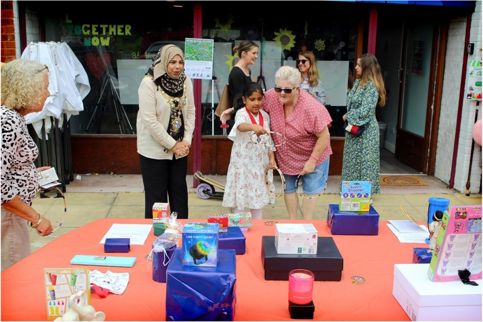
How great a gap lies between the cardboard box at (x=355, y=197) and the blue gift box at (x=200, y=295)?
1304 millimetres

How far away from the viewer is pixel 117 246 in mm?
2885

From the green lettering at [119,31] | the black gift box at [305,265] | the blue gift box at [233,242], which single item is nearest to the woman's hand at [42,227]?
the blue gift box at [233,242]

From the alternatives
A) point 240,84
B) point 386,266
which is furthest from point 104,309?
point 240,84

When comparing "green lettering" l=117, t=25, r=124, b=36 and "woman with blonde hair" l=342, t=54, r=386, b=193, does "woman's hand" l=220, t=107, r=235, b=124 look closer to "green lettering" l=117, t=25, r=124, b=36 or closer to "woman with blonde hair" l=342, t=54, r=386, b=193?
"woman with blonde hair" l=342, t=54, r=386, b=193

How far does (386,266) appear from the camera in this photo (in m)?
2.76

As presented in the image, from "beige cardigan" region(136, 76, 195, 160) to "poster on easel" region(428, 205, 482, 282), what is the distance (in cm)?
244

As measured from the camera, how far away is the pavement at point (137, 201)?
17.8ft

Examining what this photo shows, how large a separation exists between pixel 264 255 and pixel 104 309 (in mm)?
776

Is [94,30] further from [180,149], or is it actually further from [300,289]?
[300,289]

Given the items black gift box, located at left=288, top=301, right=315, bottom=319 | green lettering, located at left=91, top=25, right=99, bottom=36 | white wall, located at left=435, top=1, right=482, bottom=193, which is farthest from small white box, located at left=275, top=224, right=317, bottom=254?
green lettering, located at left=91, top=25, right=99, bottom=36

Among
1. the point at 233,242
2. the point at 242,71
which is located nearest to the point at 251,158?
the point at 242,71

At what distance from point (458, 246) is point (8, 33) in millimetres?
5352

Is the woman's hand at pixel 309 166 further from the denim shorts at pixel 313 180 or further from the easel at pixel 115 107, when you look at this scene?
the easel at pixel 115 107

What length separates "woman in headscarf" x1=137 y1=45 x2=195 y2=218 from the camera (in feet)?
13.5
